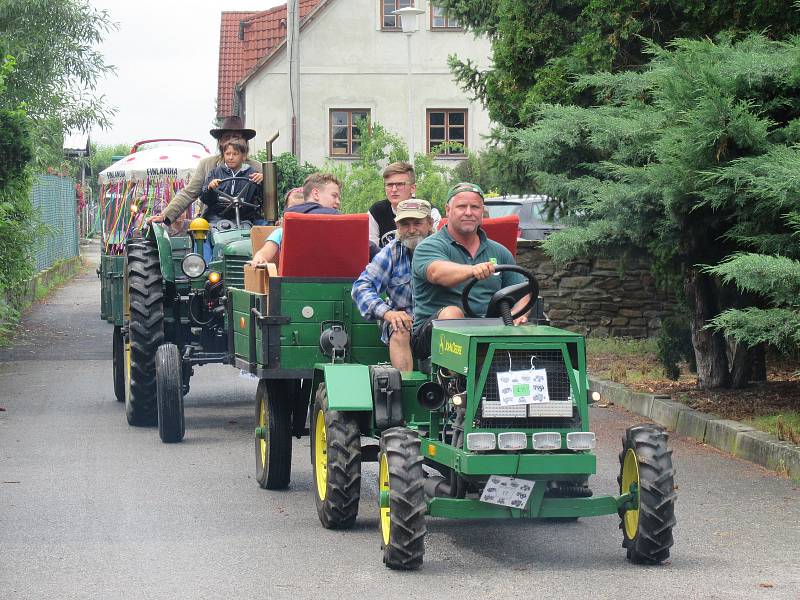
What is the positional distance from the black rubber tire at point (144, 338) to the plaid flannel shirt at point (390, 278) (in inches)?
153

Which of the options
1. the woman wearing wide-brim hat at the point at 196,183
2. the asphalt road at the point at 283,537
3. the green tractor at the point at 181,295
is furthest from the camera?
the woman wearing wide-brim hat at the point at 196,183

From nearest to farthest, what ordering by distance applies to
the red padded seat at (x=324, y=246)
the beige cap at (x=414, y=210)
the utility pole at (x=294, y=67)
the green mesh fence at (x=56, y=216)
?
the beige cap at (x=414, y=210), the red padded seat at (x=324, y=246), the utility pole at (x=294, y=67), the green mesh fence at (x=56, y=216)

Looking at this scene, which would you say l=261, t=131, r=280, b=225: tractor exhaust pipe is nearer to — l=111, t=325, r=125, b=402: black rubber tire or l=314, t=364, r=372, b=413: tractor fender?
l=111, t=325, r=125, b=402: black rubber tire

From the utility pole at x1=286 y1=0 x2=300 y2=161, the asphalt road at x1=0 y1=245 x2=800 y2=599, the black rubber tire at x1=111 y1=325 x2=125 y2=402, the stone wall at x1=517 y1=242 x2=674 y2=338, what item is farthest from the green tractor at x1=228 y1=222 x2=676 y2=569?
the utility pole at x1=286 y1=0 x2=300 y2=161

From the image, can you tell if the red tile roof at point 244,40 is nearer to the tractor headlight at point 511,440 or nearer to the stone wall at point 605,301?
the stone wall at point 605,301

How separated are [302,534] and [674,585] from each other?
217 cm

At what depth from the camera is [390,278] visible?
8.79 meters

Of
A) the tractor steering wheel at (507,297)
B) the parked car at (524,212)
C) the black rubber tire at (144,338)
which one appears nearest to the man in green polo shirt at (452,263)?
the tractor steering wheel at (507,297)

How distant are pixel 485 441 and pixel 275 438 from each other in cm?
265

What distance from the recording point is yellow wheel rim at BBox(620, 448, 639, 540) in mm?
7062

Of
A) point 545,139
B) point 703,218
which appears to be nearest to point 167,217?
point 545,139

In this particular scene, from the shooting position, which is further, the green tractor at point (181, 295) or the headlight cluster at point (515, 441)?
the green tractor at point (181, 295)

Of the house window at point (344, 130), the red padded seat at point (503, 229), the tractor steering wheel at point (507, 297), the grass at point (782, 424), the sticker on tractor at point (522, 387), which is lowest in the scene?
the grass at point (782, 424)

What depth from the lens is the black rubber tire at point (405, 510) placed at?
684 cm
